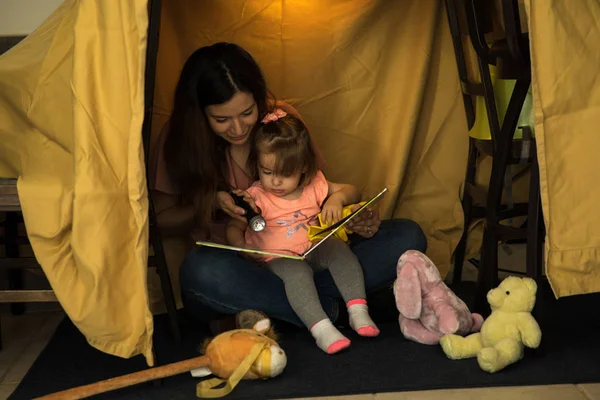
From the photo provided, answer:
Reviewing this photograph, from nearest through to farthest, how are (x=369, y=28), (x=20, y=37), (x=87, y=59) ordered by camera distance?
(x=87, y=59) < (x=369, y=28) < (x=20, y=37)

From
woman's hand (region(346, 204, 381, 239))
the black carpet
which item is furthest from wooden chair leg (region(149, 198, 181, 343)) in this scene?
woman's hand (region(346, 204, 381, 239))

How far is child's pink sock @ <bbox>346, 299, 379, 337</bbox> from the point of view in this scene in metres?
2.18

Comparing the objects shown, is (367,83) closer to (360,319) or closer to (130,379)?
(360,319)

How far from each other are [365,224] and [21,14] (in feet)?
4.78

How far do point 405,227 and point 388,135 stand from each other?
43 centimetres

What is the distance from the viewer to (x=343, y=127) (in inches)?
108

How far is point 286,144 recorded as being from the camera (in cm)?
226

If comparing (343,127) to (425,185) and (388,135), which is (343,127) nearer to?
(388,135)

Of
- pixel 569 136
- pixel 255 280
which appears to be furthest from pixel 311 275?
pixel 569 136

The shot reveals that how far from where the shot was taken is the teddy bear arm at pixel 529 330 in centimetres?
203

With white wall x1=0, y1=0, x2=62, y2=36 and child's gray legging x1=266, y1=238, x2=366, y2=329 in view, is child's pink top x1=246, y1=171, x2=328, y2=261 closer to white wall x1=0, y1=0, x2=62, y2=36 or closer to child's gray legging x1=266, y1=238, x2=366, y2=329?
child's gray legging x1=266, y1=238, x2=366, y2=329

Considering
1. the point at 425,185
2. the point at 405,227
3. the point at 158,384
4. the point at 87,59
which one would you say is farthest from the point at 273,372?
the point at 425,185

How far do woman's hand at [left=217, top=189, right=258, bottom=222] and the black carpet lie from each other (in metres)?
0.35

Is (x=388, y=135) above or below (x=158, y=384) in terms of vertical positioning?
above
